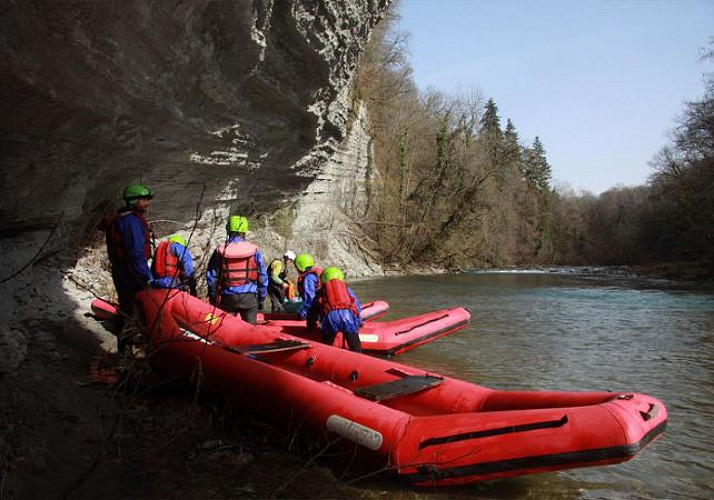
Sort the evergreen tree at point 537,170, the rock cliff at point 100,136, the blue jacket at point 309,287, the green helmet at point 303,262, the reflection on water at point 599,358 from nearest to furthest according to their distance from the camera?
the rock cliff at point 100,136 → the reflection on water at point 599,358 → the blue jacket at point 309,287 → the green helmet at point 303,262 → the evergreen tree at point 537,170

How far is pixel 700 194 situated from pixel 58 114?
2512 cm

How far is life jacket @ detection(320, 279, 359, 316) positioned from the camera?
229 inches

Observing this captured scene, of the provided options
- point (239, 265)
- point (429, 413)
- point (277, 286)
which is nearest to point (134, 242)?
point (239, 265)

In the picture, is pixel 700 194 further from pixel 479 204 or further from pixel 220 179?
pixel 220 179

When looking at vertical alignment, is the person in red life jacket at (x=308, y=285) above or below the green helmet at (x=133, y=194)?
below

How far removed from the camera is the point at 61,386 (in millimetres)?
3816

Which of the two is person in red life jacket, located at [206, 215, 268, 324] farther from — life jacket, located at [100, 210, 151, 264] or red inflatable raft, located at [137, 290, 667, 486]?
life jacket, located at [100, 210, 151, 264]

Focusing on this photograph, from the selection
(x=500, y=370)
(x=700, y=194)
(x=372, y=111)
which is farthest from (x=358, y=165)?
(x=500, y=370)

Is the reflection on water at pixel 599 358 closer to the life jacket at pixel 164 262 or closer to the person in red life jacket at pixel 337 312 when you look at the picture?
the person in red life jacket at pixel 337 312

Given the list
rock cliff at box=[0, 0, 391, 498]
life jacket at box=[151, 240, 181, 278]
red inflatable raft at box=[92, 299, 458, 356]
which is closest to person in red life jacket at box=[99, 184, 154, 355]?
rock cliff at box=[0, 0, 391, 498]

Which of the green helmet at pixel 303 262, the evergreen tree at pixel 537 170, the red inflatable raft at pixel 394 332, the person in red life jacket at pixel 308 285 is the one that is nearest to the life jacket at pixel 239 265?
the red inflatable raft at pixel 394 332

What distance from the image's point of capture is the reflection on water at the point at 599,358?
3.50 m

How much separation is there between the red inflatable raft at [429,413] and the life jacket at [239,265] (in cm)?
115

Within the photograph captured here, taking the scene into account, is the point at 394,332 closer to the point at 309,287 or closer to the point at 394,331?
the point at 394,331
